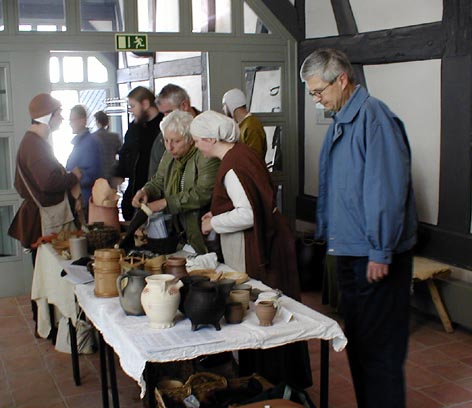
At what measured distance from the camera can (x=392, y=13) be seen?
4910mm

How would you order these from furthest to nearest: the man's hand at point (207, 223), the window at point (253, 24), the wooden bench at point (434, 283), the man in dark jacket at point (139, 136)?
the window at point (253, 24)
the man in dark jacket at point (139, 136)
the wooden bench at point (434, 283)
the man's hand at point (207, 223)

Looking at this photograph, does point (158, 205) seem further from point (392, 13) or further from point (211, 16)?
point (211, 16)

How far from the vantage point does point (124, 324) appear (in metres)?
2.33

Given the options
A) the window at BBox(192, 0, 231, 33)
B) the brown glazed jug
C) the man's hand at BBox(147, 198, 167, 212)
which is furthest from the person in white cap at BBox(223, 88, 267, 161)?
the brown glazed jug

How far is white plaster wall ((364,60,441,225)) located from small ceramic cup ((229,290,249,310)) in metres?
2.66

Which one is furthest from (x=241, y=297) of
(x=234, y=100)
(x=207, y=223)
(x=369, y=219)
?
(x=234, y=100)

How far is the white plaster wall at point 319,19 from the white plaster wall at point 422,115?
93 cm

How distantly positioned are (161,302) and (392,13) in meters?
3.52

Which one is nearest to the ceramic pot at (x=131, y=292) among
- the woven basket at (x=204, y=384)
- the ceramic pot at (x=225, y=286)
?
the ceramic pot at (x=225, y=286)

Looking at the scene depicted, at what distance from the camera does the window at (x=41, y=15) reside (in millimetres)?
5281

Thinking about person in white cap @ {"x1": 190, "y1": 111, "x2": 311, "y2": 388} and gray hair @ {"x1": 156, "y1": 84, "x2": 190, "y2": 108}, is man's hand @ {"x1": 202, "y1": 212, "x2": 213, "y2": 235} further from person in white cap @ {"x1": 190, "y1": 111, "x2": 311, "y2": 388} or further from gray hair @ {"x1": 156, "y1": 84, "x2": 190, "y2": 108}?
gray hair @ {"x1": 156, "y1": 84, "x2": 190, "y2": 108}

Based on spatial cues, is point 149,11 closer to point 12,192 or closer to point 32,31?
point 32,31

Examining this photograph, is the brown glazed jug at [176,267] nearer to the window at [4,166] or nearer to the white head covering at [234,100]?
the white head covering at [234,100]

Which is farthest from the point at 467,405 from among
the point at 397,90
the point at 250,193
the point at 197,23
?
the point at 197,23
